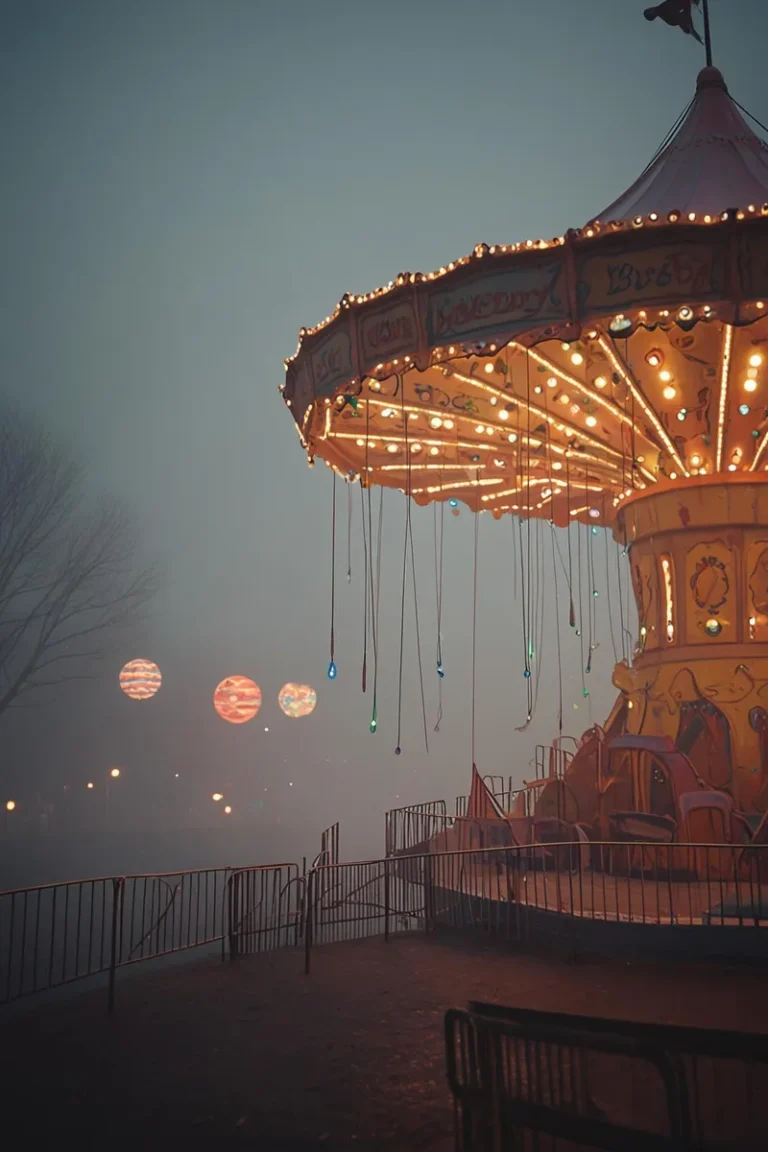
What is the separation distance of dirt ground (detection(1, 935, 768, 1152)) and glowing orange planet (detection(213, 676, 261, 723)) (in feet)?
70.4

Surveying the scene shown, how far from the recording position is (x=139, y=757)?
5525 centimetres

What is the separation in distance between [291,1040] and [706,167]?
39.0 feet

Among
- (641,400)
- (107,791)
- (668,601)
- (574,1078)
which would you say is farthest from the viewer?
(107,791)

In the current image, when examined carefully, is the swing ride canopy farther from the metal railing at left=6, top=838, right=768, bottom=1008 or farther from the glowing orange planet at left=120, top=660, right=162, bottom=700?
the glowing orange planet at left=120, top=660, right=162, bottom=700

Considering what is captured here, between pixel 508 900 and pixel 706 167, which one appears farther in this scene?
pixel 706 167

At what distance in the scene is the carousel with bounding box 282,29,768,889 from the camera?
10.2 m

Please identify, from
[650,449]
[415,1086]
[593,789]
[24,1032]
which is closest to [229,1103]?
[415,1086]

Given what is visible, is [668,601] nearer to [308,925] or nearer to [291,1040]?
[308,925]

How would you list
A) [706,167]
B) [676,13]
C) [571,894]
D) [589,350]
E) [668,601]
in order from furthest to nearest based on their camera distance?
[676,13], [668,601], [589,350], [706,167], [571,894]

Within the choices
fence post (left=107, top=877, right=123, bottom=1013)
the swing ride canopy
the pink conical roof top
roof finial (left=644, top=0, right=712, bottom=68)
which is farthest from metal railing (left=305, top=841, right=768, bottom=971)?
roof finial (left=644, top=0, right=712, bottom=68)

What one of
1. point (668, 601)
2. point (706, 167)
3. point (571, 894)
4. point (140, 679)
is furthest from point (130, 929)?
point (140, 679)

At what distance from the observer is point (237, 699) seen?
3219 cm

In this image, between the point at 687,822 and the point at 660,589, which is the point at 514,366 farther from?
the point at 687,822

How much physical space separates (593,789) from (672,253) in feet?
25.8
